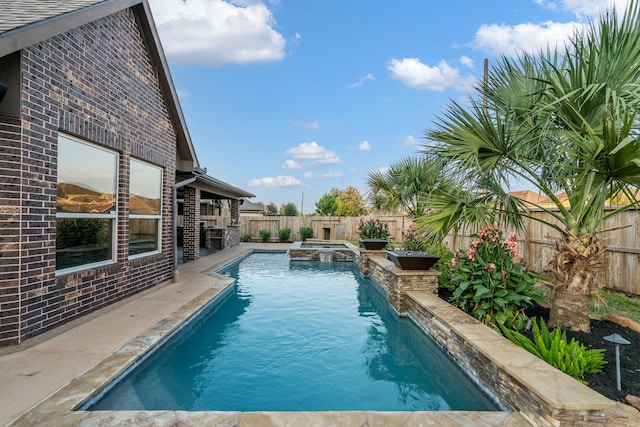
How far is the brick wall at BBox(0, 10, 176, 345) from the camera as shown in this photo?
3982 millimetres

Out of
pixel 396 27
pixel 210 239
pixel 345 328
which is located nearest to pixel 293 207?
pixel 210 239

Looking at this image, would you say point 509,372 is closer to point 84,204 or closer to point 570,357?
point 570,357

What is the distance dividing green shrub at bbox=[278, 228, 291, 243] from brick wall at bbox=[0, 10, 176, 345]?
15.0 metres

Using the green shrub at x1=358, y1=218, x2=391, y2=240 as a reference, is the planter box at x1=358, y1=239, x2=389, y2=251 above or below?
below

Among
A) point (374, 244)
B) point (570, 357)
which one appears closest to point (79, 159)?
point (570, 357)

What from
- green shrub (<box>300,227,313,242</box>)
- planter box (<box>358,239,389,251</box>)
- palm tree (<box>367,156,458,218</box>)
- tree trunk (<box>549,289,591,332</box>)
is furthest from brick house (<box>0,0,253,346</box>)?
green shrub (<box>300,227,313,242</box>)

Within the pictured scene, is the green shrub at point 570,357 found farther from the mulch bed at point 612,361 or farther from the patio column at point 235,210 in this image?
the patio column at point 235,210

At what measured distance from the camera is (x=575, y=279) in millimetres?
4348

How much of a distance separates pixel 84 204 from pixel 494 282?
6.26m

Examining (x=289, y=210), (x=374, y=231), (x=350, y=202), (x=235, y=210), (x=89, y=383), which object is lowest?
(x=89, y=383)

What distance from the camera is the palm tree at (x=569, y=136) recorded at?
3500 millimetres

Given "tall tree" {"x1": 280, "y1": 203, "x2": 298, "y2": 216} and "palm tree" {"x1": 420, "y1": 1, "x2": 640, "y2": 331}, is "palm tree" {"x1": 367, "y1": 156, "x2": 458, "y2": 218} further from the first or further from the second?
"tall tree" {"x1": 280, "y1": 203, "x2": 298, "y2": 216}

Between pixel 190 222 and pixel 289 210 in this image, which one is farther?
pixel 289 210

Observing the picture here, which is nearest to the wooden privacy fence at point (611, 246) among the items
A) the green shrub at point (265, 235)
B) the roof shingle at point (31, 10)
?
the roof shingle at point (31, 10)
